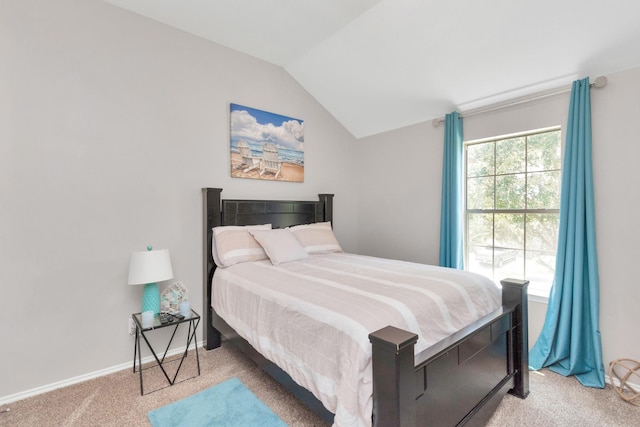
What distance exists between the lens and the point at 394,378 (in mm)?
1137

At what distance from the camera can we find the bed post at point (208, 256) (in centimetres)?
276

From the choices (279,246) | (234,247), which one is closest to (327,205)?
(279,246)

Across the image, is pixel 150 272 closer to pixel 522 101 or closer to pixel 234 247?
pixel 234 247

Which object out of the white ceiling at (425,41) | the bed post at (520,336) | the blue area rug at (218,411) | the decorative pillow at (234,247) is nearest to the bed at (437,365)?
the bed post at (520,336)

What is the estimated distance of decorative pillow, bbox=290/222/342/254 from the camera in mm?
3182

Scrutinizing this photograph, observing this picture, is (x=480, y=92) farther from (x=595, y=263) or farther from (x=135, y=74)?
(x=135, y=74)

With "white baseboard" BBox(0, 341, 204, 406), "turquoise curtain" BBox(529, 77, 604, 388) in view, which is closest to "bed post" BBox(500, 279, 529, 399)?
"turquoise curtain" BBox(529, 77, 604, 388)

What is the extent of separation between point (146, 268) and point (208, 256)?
61 cm

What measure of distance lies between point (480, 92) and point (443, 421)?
105 inches

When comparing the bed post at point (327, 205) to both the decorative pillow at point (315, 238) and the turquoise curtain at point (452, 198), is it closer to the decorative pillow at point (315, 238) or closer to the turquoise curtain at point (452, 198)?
the decorative pillow at point (315, 238)

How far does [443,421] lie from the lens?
1440 mm

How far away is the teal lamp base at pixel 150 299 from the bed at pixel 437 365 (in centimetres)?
48

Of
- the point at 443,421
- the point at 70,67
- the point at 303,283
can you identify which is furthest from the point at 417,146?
the point at 70,67

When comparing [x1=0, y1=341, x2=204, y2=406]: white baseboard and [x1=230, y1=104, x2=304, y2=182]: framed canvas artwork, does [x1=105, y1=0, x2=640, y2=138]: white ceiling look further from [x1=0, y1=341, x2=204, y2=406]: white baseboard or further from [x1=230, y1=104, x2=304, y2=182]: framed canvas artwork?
[x1=0, y1=341, x2=204, y2=406]: white baseboard
